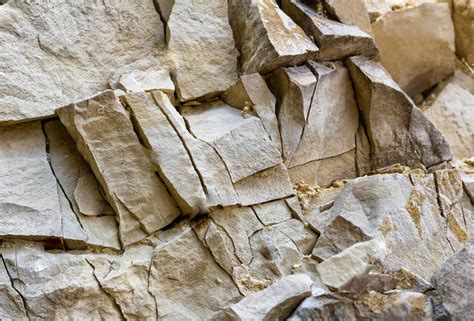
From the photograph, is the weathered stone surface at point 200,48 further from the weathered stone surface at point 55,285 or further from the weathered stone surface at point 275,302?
the weathered stone surface at point 275,302

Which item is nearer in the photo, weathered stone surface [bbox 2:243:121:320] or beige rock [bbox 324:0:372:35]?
weathered stone surface [bbox 2:243:121:320]

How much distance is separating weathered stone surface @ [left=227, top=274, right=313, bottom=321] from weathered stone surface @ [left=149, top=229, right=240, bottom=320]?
2.31ft

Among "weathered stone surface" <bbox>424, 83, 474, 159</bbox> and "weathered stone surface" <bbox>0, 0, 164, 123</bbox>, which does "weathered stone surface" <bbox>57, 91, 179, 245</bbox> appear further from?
"weathered stone surface" <bbox>424, 83, 474, 159</bbox>

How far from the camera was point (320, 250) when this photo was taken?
4762 millimetres

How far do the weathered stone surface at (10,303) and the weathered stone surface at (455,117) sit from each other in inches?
205

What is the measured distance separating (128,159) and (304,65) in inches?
83.0

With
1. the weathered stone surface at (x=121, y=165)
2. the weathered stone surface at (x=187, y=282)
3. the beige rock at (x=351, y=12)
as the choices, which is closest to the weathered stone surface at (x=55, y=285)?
the weathered stone surface at (x=187, y=282)

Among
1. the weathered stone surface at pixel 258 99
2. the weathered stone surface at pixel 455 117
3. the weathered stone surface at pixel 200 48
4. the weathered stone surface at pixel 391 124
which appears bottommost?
the weathered stone surface at pixel 455 117

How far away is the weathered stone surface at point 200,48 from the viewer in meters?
5.58

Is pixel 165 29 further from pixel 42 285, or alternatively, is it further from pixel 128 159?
pixel 42 285

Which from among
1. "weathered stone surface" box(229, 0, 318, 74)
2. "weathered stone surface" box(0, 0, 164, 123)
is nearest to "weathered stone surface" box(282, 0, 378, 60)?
"weathered stone surface" box(229, 0, 318, 74)

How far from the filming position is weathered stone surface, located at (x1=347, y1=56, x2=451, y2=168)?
5926 millimetres

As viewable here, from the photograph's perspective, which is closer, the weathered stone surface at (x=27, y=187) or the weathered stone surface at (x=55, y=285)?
the weathered stone surface at (x=55, y=285)

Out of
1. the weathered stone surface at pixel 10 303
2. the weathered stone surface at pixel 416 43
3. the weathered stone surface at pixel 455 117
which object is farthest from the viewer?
the weathered stone surface at pixel 416 43
